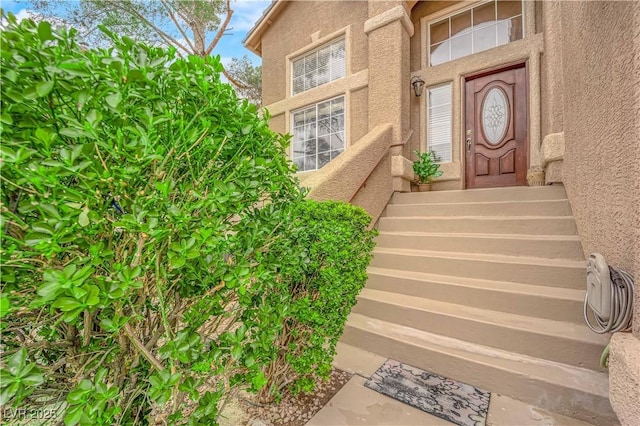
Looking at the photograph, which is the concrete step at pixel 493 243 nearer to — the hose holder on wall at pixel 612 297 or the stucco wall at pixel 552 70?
the hose holder on wall at pixel 612 297

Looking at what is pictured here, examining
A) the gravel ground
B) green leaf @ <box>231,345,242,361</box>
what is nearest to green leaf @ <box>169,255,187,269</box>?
green leaf @ <box>231,345,242,361</box>

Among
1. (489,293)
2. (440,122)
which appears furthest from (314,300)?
(440,122)

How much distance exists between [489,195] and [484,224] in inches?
29.9

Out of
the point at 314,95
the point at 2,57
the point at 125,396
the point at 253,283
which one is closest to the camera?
the point at 2,57

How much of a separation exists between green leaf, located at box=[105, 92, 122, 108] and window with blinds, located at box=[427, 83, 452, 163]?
17.9 ft

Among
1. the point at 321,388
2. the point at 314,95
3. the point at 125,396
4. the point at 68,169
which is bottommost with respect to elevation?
the point at 321,388

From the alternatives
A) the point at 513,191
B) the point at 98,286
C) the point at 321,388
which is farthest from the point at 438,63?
the point at 98,286

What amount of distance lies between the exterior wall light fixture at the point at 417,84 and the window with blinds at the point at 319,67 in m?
1.59

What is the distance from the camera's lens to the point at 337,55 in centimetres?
628

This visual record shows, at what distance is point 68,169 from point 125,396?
3.30ft

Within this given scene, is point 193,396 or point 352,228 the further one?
point 352,228

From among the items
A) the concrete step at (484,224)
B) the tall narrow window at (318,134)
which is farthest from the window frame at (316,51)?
the concrete step at (484,224)

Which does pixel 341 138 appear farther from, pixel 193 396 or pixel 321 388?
pixel 193 396

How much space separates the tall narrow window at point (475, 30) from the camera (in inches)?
193
